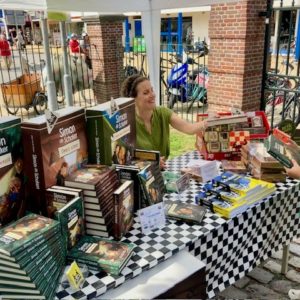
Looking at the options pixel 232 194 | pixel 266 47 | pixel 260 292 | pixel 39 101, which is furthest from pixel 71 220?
pixel 39 101

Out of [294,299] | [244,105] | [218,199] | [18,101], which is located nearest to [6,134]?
[218,199]

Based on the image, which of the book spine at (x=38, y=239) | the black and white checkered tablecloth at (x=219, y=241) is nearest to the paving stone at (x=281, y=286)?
the black and white checkered tablecloth at (x=219, y=241)

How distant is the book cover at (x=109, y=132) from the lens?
6.05 ft

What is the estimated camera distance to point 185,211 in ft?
6.32

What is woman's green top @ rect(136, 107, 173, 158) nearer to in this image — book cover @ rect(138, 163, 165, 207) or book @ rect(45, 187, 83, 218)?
book cover @ rect(138, 163, 165, 207)

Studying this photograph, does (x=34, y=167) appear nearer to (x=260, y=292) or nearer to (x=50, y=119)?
(x=50, y=119)

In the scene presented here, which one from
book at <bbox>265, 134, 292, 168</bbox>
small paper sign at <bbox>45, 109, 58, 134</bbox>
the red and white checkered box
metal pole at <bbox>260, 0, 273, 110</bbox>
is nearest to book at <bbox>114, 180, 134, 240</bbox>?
small paper sign at <bbox>45, 109, 58, 134</bbox>

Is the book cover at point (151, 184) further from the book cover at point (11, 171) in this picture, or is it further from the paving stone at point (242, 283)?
the paving stone at point (242, 283)

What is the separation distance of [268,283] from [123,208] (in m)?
1.61

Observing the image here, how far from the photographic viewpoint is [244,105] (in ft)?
19.5

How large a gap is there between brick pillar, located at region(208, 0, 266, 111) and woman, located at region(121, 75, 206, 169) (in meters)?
3.09

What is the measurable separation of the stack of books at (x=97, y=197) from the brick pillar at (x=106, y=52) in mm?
7181

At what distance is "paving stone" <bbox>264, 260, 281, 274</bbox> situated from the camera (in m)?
2.83

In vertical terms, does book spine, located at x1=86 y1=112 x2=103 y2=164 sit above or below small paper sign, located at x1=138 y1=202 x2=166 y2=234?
above
